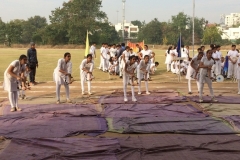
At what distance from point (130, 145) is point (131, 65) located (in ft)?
15.4

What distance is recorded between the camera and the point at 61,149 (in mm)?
5926

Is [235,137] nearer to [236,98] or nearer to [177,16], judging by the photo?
→ [236,98]

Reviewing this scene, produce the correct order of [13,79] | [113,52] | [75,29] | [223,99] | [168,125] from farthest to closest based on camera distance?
[75,29], [113,52], [223,99], [13,79], [168,125]

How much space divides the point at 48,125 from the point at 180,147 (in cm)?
315

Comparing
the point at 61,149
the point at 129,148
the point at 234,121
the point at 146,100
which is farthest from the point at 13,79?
the point at 234,121

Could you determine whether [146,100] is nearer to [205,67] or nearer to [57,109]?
[205,67]

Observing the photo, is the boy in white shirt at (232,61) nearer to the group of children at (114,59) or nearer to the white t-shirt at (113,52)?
the group of children at (114,59)

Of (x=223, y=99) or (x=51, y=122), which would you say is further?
(x=223, y=99)

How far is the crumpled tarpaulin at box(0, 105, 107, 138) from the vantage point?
702 cm

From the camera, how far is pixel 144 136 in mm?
6840

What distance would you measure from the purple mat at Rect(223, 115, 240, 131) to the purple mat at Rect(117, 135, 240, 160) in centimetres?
74

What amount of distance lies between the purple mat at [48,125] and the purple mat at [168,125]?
397 millimetres

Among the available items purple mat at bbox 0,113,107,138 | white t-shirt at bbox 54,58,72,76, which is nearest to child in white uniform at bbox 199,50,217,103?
purple mat at bbox 0,113,107,138

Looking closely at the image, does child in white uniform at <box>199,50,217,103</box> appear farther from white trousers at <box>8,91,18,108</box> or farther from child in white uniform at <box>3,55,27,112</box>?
white trousers at <box>8,91,18,108</box>
